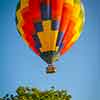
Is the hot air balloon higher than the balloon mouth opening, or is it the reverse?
the hot air balloon

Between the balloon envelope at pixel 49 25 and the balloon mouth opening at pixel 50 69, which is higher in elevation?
the balloon envelope at pixel 49 25

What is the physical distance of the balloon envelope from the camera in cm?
3772

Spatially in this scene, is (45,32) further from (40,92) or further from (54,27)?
(40,92)

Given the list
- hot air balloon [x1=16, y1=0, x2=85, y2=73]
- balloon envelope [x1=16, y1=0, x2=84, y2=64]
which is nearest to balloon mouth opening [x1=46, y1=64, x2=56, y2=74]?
hot air balloon [x1=16, y1=0, x2=85, y2=73]

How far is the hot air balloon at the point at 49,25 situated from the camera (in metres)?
37.7

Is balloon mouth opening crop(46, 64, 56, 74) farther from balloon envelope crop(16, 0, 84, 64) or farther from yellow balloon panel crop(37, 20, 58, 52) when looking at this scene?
yellow balloon panel crop(37, 20, 58, 52)

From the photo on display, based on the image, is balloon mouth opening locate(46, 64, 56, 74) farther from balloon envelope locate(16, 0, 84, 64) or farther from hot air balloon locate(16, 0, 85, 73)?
balloon envelope locate(16, 0, 84, 64)

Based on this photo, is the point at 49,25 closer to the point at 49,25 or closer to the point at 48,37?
the point at 49,25

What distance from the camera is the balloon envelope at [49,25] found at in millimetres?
37719

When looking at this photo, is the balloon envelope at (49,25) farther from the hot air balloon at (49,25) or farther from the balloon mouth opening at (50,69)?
the balloon mouth opening at (50,69)

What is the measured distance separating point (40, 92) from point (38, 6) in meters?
3.48

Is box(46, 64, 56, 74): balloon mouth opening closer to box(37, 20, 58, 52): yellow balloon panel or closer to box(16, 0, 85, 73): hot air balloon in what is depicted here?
box(16, 0, 85, 73): hot air balloon

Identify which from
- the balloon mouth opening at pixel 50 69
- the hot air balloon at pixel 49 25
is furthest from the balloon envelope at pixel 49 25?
the balloon mouth opening at pixel 50 69

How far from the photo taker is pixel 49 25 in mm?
37781
